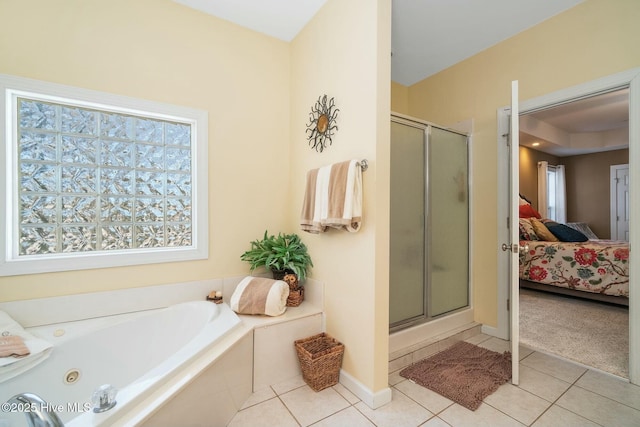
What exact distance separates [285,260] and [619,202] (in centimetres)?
753

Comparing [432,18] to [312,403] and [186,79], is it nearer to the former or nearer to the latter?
[186,79]

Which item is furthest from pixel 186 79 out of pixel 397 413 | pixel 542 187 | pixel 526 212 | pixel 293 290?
pixel 542 187

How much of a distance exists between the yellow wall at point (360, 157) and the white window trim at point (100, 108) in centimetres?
94

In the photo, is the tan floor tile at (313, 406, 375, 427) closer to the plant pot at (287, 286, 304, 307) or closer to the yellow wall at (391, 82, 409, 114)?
the plant pot at (287, 286, 304, 307)

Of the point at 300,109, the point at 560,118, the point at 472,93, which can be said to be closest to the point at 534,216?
the point at 560,118

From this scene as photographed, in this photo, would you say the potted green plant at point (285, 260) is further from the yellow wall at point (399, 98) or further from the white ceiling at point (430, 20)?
the yellow wall at point (399, 98)

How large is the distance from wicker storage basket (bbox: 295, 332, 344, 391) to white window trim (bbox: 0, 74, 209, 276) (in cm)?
107

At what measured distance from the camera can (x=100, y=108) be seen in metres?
1.92

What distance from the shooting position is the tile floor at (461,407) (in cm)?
150

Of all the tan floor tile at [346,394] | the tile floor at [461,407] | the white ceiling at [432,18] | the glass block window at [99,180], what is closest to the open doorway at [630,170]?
the tile floor at [461,407]

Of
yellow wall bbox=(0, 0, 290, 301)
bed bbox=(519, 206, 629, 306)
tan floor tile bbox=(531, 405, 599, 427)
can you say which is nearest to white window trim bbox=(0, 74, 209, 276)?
yellow wall bbox=(0, 0, 290, 301)

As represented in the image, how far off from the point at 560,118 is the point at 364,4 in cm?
501

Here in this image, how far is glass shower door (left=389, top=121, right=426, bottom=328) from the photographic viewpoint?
2156 millimetres

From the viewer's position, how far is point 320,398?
171 centimetres
